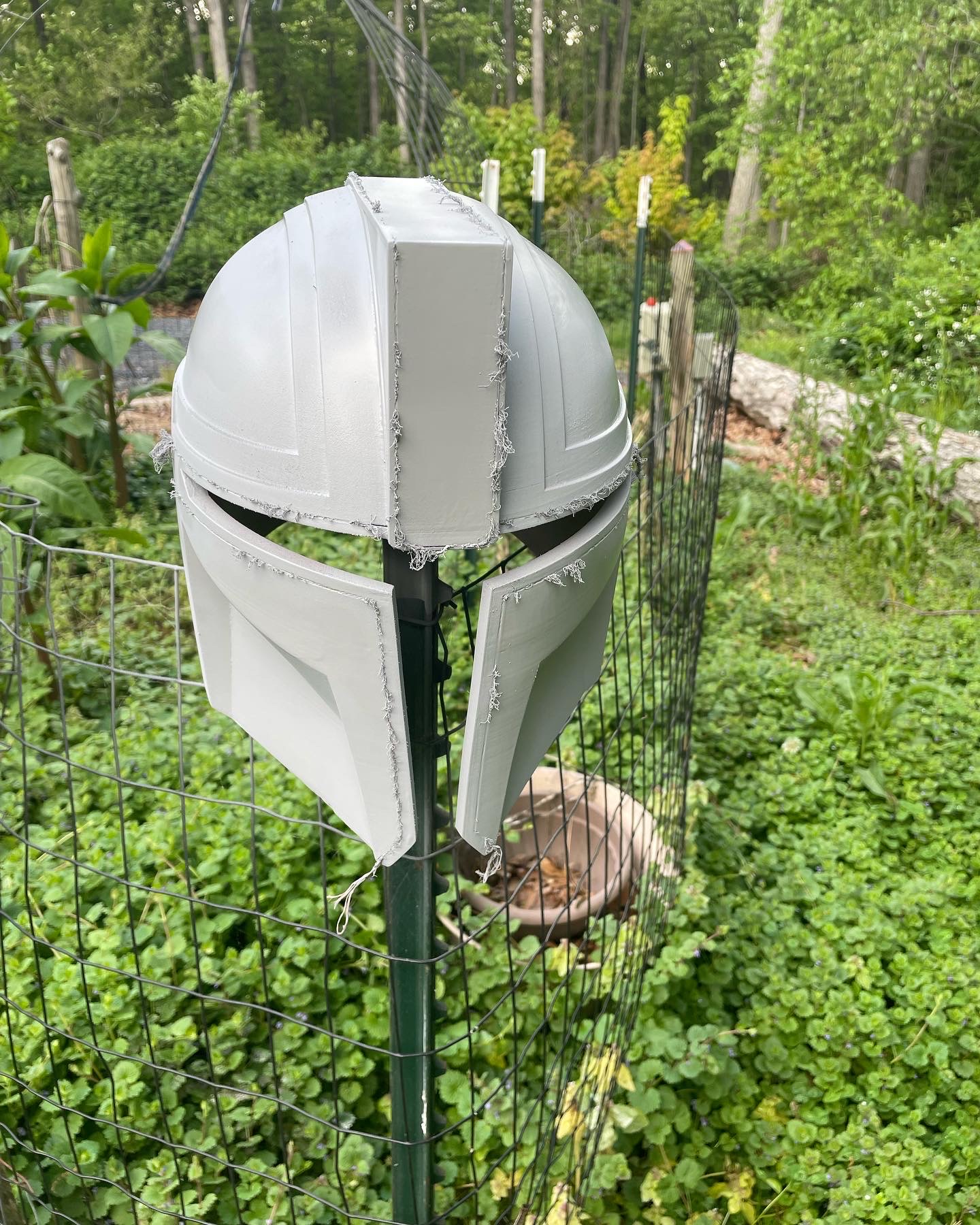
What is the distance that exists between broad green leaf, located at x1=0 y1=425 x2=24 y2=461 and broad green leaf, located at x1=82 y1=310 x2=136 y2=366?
1.60 feet

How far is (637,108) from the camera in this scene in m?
25.8

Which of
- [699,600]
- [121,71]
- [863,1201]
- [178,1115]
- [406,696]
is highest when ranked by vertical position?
[121,71]

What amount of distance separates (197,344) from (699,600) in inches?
83.4

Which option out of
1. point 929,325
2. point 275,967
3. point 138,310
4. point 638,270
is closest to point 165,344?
point 138,310

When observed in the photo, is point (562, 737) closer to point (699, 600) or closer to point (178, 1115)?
point (699, 600)

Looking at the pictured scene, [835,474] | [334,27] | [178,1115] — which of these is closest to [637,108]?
[334,27]

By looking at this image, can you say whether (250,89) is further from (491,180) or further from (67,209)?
(491,180)

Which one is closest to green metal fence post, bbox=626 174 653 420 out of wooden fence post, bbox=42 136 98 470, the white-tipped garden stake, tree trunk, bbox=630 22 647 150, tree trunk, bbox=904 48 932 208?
the white-tipped garden stake

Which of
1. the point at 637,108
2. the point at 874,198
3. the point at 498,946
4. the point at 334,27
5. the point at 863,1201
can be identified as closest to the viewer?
the point at 863,1201

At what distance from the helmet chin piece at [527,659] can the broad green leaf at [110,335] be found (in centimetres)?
351

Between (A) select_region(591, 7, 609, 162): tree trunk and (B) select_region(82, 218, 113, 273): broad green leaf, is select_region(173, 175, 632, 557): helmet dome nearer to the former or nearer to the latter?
(B) select_region(82, 218, 113, 273): broad green leaf

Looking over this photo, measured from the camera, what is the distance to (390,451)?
0.66m

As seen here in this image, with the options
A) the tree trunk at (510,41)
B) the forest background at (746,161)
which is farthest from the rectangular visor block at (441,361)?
the tree trunk at (510,41)

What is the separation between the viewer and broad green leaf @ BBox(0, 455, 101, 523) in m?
3.37
